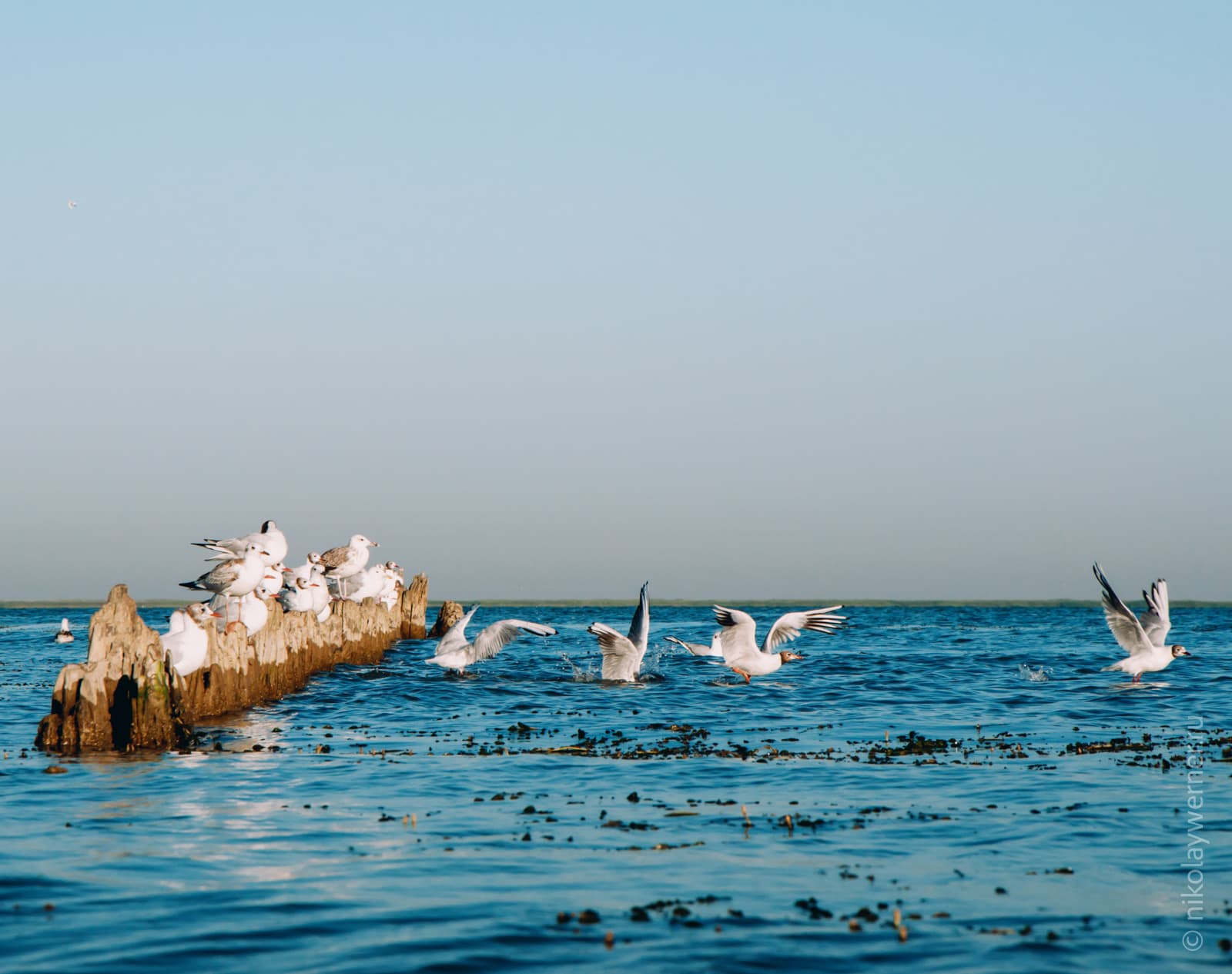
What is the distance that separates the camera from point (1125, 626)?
25.6 meters

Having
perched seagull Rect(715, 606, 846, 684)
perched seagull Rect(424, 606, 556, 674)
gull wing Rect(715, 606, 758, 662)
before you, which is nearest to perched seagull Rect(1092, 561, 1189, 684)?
perched seagull Rect(715, 606, 846, 684)

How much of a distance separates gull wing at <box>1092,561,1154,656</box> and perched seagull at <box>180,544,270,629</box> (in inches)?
584

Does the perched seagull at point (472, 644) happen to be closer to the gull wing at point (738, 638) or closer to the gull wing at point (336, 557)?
the gull wing at point (738, 638)

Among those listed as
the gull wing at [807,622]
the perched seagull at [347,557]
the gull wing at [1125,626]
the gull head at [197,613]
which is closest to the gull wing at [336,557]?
the perched seagull at [347,557]

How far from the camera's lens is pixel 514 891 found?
9.29m

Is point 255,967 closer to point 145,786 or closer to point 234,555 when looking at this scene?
point 145,786

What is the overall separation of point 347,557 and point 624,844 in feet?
71.9

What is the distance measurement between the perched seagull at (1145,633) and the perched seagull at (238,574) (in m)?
15.3

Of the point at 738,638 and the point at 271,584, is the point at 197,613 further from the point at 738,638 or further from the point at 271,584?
the point at 738,638

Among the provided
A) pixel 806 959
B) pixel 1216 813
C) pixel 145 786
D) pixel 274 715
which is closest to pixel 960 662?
pixel 274 715

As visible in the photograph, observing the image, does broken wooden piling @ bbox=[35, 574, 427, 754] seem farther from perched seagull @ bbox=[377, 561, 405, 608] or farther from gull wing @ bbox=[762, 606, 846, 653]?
perched seagull @ bbox=[377, 561, 405, 608]

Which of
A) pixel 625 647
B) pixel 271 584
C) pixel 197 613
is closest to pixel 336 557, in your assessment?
pixel 625 647

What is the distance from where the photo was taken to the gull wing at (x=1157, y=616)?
25.8 meters

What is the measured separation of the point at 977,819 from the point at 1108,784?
2.56 metres
